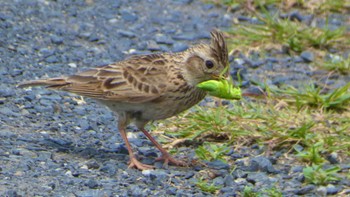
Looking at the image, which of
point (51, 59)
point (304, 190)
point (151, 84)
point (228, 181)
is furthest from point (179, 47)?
point (304, 190)

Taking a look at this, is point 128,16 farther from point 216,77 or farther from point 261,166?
point 261,166

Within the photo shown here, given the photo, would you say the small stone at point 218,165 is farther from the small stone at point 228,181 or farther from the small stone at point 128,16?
the small stone at point 128,16

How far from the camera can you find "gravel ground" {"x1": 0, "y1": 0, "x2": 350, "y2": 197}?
780cm

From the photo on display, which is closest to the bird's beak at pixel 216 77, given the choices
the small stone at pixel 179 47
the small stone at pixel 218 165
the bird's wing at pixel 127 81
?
the bird's wing at pixel 127 81

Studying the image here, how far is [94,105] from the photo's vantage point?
968cm

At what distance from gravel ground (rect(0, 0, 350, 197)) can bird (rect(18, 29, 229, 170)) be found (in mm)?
376

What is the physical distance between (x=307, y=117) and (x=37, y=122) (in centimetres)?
250

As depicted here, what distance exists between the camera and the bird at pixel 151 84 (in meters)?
8.32

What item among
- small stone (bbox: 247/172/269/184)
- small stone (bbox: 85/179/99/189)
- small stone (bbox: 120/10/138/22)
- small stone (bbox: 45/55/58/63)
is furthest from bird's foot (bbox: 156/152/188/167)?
small stone (bbox: 120/10/138/22)

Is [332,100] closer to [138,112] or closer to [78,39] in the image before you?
Answer: [138,112]

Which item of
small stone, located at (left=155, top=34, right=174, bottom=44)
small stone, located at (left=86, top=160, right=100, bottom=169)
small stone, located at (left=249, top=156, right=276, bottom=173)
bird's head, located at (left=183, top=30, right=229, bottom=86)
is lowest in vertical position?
small stone, located at (left=86, top=160, right=100, bottom=169)

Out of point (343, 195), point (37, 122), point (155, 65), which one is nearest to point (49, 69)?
point (37, 122)

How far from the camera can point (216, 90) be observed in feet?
27.2

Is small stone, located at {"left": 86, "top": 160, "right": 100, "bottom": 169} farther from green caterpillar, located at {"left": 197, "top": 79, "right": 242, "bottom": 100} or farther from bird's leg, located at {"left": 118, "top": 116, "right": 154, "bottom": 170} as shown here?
green caterpillar, located at {"left": 197, "top": 79, "right": 242, "bottom": 100}
